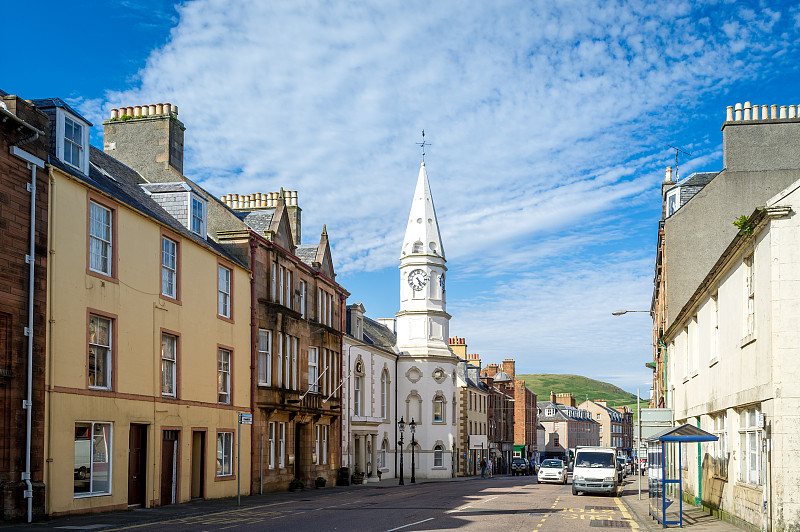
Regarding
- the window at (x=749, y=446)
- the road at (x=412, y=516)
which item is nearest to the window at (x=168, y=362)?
the road at (x=412, y=516)

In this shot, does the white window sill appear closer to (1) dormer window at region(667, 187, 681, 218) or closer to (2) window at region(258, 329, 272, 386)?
(2) window at region(258, 329, 272, 386)

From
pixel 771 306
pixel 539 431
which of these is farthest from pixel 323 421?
pixel 539 431

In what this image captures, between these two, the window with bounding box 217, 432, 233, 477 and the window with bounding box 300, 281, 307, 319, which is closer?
the window with bounding box 217, 432, 233, 477

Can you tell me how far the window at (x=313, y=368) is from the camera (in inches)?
1665

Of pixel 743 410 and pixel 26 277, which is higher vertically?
pixel 26 277

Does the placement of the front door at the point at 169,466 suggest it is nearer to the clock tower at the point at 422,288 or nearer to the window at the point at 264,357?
the window at the point at 264,357

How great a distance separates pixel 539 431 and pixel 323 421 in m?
101

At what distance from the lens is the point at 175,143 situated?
3922cm

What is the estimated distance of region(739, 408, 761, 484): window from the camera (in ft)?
59.7

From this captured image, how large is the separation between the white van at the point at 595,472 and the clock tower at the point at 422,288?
1060 inches

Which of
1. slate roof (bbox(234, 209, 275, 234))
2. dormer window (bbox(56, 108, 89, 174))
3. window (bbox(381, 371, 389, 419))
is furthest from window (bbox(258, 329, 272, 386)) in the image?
window (bbox(381, 371, 389, 419))

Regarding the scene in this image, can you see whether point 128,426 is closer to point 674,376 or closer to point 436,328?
point 674,376

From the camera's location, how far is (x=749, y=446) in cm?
1919

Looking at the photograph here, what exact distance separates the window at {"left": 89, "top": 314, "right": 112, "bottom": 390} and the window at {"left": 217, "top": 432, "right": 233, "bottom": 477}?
823 centimetres
